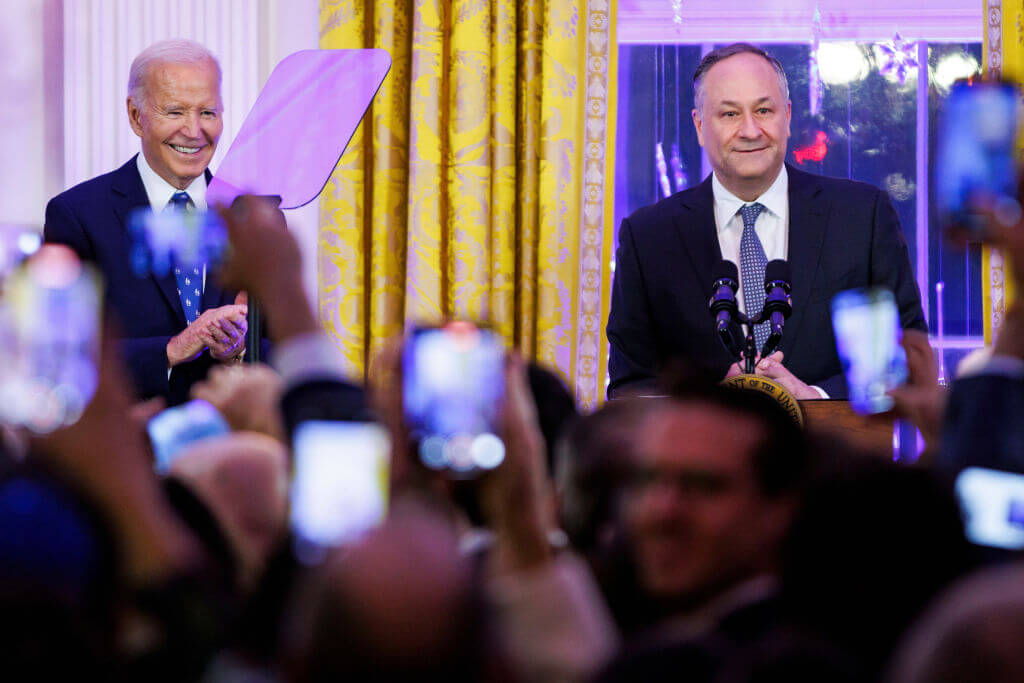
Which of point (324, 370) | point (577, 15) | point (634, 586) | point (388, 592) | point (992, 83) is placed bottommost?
point (634, 586)

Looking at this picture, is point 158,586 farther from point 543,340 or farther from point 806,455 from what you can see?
point 543,340

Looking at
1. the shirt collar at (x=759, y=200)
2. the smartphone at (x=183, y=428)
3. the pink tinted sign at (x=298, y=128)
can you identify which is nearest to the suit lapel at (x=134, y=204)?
the pink tinted sign at (x=298, y=128)

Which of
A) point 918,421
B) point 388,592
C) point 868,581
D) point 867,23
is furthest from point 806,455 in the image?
point 867,23

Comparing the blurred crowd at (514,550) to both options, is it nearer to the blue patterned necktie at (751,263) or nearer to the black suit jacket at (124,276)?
the black suit jacket at (124,276)

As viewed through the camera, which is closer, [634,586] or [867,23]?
[634,586]

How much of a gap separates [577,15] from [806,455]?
3255mm

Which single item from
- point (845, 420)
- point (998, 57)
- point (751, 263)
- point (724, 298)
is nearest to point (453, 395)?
point (845, 420)

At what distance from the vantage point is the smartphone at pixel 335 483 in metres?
0.99

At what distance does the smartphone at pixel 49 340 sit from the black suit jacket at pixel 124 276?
5.70ft

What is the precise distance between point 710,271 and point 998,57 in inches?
60.0

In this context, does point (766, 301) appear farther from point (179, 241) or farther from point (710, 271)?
point (179, 241)

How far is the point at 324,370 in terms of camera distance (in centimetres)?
122

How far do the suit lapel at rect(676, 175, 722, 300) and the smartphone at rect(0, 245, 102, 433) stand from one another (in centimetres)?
254

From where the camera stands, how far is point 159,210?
Answer: 9.25ft
